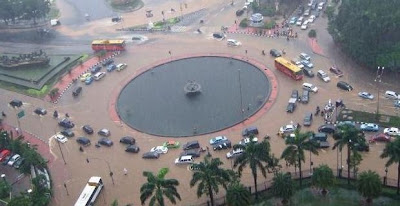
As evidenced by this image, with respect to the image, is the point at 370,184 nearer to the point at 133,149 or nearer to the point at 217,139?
the point at 217,139

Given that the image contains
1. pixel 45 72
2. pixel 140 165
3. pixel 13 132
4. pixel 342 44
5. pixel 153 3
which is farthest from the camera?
pixel 153 3

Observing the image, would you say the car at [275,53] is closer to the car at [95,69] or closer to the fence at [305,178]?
the car at [95,69]

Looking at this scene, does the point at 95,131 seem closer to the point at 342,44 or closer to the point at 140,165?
the point at 140,165

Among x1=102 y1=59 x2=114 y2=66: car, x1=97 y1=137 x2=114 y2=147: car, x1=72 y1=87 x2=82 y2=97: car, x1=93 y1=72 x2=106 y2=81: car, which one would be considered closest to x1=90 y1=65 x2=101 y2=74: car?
x1=102 y1=59 x2=114 y2=66: car

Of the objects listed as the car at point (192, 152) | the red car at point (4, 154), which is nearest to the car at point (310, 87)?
the car at point (192, 152)

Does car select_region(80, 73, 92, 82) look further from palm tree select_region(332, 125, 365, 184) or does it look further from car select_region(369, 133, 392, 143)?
palm tree select_region(332, 125, 365, 184)

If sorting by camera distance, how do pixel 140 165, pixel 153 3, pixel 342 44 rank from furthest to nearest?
pixel 153 3, pixel 342 44, pixel 140 165

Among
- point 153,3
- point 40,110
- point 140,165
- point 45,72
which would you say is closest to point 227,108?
point 140,165
